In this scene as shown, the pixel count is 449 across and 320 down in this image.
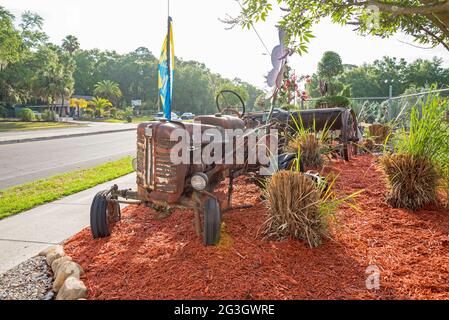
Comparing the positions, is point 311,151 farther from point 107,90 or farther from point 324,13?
point 107,90

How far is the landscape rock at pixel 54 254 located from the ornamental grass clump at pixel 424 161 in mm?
3456

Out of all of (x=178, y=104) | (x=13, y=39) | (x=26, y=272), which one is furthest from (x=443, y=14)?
(x=178, y=104)

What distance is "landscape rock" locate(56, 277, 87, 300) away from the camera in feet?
7.59

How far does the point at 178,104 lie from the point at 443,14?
7134 cm

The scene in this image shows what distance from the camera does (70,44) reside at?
8150 cm

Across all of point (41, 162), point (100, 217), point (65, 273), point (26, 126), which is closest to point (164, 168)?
point (100, 217)

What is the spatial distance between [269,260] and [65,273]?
157 centimetres

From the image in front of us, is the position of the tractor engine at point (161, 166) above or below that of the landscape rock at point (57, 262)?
above

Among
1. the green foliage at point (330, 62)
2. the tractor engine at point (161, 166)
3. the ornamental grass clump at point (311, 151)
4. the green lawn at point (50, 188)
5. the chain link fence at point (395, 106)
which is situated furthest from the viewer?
the green foliage at point (330, 62)

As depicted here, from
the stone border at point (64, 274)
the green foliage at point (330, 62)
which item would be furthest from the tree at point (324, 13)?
the green foliage at point (330, 62)

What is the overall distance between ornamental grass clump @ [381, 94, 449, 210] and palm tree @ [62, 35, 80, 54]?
297 feet

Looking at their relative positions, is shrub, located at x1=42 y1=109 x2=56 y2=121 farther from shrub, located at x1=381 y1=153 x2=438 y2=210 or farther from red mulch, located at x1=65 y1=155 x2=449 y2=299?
shrub, located at x1=381 y1=153 x2=438 y2=210

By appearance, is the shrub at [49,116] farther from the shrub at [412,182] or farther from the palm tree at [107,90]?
the shrub at [412,182]

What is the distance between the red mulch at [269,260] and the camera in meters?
2.22
